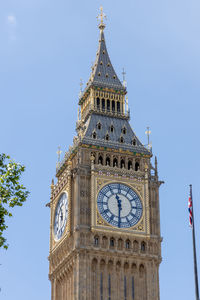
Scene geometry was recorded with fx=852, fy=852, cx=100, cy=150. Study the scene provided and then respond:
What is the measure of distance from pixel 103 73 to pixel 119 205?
1714cm

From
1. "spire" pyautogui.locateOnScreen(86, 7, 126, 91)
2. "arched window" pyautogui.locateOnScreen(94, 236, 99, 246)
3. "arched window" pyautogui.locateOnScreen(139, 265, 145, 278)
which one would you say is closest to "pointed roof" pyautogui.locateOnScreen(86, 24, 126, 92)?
"spire" pyautogui.locateOnScreen(86, 7, 126, 91)

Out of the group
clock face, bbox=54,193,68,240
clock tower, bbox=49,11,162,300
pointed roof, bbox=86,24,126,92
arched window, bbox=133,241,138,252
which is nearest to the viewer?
clock tower, bbox=49,11,162,300

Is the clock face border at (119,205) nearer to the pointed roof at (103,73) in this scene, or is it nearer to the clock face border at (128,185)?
the clock face border at (128,185)

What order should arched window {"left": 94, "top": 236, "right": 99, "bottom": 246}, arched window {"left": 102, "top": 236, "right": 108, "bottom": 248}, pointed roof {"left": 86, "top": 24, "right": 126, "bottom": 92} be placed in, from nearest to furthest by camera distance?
arched window {"left": 94, "top": 236, "right": 99, "bottom": 246} → arched window {"left": 102, "top": 236, "right": 108, "bottom": 248} → pointed roof {"left": 86, "top": 24, "right": 126, "bottom": 92}

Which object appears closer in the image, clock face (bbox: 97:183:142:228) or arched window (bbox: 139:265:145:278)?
arched window (bbox: 139:265:145:278)

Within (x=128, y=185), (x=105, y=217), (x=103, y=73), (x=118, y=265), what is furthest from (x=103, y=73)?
(x=118, y=265)

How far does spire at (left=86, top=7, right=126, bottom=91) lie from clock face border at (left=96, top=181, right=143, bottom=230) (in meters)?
12.8

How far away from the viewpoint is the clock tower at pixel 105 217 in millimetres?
77438

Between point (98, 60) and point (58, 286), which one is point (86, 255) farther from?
point (98, 60)

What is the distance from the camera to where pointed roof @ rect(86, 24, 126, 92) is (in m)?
89.3

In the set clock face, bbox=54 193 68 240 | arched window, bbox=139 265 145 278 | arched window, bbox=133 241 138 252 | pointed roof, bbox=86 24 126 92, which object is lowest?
arched window, bbox=139 265 145 278

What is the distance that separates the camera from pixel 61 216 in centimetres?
8250

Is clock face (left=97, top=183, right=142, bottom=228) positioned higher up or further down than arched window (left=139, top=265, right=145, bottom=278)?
higher up

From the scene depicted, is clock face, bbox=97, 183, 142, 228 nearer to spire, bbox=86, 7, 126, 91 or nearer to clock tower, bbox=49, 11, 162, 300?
clock tower, bbox=49, 11, 162, 300
